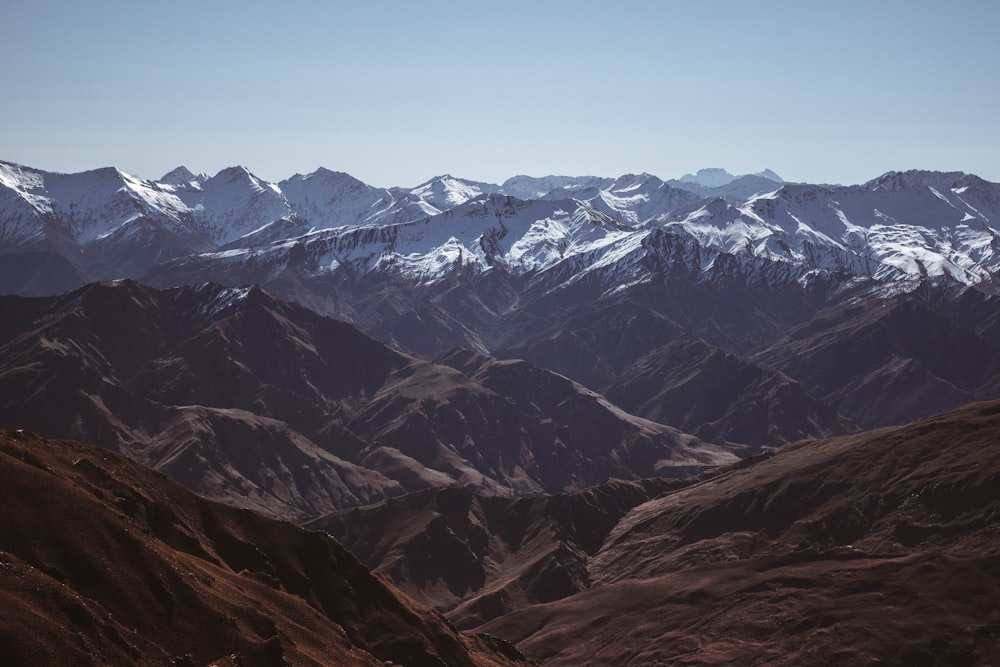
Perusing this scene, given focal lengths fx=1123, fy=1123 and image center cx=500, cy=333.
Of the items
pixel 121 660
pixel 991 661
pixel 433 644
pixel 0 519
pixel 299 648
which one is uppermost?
pixel 0 519

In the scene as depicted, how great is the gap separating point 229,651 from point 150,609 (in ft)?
27.4

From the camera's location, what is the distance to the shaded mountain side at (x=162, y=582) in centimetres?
9362

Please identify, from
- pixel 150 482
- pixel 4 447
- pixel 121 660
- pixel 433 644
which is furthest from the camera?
pixel 433 644

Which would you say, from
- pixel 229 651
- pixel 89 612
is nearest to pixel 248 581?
pixel 229 651

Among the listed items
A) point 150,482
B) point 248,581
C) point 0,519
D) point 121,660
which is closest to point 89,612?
point 121,660

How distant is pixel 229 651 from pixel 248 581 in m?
29.1

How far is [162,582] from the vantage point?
357 ft

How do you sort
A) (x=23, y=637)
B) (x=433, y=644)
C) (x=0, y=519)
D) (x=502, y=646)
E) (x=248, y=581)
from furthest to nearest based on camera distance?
(x=502, y=646)
(x=433, y=644)
(x=248, y=581)
(x=0, y=519)
(x=23, y=637)

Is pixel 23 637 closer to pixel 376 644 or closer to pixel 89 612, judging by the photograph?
pixel 89 612

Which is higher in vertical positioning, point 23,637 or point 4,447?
point 4,447

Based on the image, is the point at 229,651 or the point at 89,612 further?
the point at 229,651

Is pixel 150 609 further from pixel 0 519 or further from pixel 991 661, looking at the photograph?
pixel 991 661

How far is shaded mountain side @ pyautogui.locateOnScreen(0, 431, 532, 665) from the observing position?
93625mm

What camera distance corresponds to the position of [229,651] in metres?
A: 106
